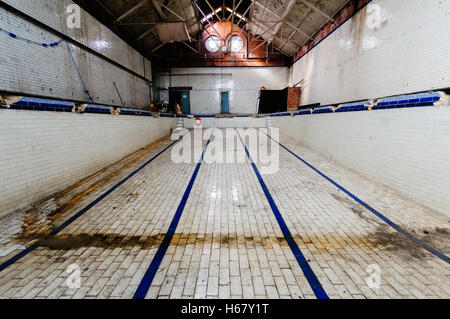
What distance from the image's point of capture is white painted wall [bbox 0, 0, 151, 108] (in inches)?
187

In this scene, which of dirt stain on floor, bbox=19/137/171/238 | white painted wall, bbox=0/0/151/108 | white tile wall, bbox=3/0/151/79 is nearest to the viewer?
dirt stain on floor, bbox=19/137/171/238

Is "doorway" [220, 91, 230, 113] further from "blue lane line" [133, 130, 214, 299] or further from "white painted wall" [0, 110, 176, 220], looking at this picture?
"blue lane line" [133, 130, 214, 299]

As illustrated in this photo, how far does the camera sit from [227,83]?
15.8m

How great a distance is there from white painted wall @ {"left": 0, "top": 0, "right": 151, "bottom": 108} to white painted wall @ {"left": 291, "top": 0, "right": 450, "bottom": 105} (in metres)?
9.44

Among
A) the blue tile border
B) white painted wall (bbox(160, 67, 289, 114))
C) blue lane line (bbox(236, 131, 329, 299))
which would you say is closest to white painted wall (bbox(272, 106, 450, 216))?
the blue tile border

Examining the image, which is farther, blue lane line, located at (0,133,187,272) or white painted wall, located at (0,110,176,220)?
white painted wall, located at (0,110,176,220)

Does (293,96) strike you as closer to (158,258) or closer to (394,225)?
(394,225)

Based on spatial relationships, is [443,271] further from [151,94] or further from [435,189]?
[151,94]

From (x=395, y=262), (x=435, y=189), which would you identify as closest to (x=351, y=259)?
(x=395, y=262)

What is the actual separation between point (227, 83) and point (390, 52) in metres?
11.6

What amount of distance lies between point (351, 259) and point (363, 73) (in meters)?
6.97

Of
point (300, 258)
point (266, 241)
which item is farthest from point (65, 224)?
point (300, 258)

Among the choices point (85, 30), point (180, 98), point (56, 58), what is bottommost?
point (56, 58)

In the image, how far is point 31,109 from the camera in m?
2.97
